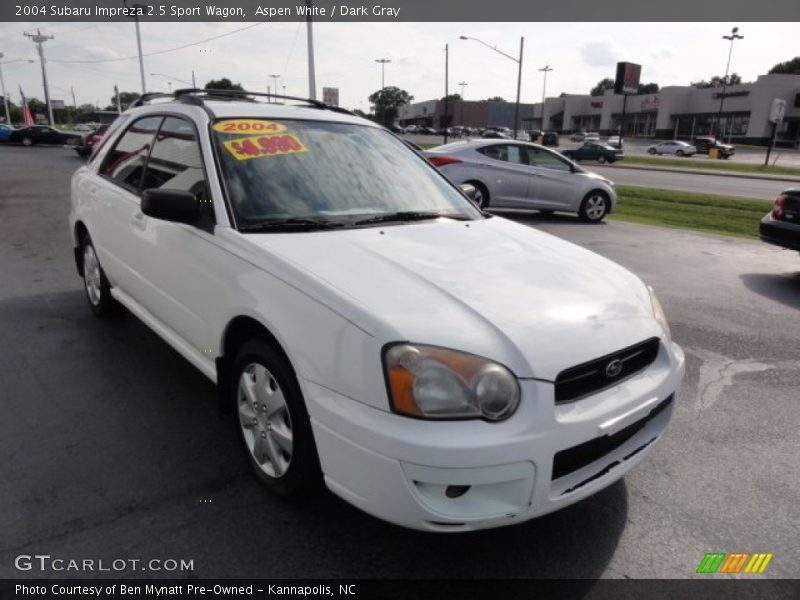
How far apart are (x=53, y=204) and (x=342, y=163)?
35.2 ft

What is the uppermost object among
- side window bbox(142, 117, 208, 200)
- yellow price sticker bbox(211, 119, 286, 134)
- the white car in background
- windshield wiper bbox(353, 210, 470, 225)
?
yellow price sticker bbox(211, 119, 286, 134)

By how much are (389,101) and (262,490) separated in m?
126

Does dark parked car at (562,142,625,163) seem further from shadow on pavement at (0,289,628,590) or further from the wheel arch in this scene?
the wheel arch

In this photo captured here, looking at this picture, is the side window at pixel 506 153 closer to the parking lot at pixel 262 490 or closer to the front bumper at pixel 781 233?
the front bumper at pixel 781 233

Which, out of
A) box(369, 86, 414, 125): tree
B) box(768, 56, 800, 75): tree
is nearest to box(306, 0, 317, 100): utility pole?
box(369, 86, 414, 125): tree

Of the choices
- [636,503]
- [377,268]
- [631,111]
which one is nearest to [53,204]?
[377,268]

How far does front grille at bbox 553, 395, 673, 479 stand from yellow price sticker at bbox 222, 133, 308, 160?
2135 mm

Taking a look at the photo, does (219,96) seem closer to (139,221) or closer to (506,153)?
(139,221)

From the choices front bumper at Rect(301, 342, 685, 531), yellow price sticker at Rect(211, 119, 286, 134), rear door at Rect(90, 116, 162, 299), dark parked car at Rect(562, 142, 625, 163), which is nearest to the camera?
front bumper at Rect(301, 342, 685, 531)

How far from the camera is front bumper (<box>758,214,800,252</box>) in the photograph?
6.97m

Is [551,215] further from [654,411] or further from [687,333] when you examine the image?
[654,411]

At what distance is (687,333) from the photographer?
516 cm

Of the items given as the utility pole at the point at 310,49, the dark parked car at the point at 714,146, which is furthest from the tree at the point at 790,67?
the utility pole at the point at 310,49

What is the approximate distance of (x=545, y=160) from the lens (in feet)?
38.0
